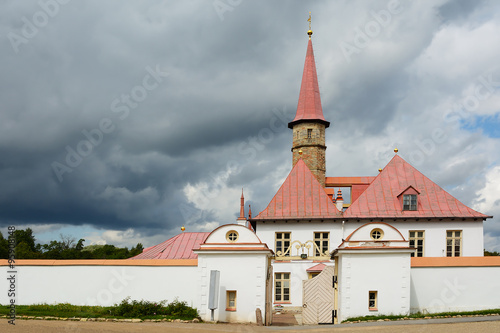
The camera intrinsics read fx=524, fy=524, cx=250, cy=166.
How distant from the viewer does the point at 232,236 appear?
21312mm

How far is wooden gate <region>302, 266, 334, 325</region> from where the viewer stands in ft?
72.2

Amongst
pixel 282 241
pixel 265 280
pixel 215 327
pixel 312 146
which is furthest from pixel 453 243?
pixel 215 327

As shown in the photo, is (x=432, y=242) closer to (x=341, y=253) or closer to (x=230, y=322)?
(x=341, y=253)

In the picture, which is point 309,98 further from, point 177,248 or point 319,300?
point 319,300

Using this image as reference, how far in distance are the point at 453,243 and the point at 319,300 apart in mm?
11841

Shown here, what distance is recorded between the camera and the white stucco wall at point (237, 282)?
67.3ft

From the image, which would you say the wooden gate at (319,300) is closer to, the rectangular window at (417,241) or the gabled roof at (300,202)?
the gabled roof at (300,202)

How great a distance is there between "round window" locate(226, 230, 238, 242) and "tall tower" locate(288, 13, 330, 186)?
22.9 m

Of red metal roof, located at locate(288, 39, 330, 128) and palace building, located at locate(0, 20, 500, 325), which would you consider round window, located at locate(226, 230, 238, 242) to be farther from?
red metal roof, located at locate(288, 39, 330, 128)

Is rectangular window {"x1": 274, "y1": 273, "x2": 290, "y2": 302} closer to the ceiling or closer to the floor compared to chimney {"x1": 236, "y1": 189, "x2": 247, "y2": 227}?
closer to the floor

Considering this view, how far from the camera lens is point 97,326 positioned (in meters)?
17.4

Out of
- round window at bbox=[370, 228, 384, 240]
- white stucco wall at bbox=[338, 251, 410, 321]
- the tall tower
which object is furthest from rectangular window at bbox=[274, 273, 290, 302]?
the tall tower

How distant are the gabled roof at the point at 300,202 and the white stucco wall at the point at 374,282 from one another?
10.1m

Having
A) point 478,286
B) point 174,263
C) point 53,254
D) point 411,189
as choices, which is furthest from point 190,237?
point 53,254
